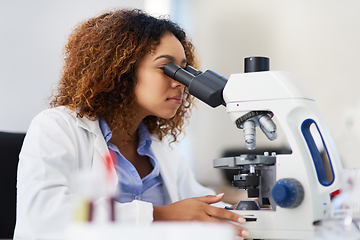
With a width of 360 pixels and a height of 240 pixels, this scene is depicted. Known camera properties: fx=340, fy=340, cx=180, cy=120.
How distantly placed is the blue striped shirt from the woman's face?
189 millimetres

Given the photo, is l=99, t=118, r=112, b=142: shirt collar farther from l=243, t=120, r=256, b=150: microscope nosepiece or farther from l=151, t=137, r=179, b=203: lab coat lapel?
l=243, t=120, r=256, b=150: microscope nosepiece

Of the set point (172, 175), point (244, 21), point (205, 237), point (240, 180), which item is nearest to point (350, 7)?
point (244, 21)

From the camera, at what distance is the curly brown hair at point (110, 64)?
1269 mm

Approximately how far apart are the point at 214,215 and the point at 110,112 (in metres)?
0.66

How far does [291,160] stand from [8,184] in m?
0.98

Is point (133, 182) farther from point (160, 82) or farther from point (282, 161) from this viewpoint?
point (282, 161)

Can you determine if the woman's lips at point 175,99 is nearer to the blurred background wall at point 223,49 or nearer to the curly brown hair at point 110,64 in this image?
the curly brown hair at point 110,64

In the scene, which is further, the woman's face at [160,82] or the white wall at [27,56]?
the white wall at [27,56]

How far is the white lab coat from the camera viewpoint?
2.83 ft

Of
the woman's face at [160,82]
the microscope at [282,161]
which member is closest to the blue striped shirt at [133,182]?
the woman's face at [160,82]

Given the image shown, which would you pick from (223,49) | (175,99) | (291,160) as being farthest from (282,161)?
(223,49)

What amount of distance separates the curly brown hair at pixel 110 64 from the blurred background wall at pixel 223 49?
422 mm

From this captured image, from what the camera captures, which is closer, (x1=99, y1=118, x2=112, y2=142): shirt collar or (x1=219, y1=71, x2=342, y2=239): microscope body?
(x1=219, y1=71, x2=342, y2=239): microscope body

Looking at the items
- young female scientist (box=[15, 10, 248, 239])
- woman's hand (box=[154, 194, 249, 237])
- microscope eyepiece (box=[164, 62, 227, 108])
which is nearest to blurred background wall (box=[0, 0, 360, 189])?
young female scientist (box=[15, 10, 248, 239])
